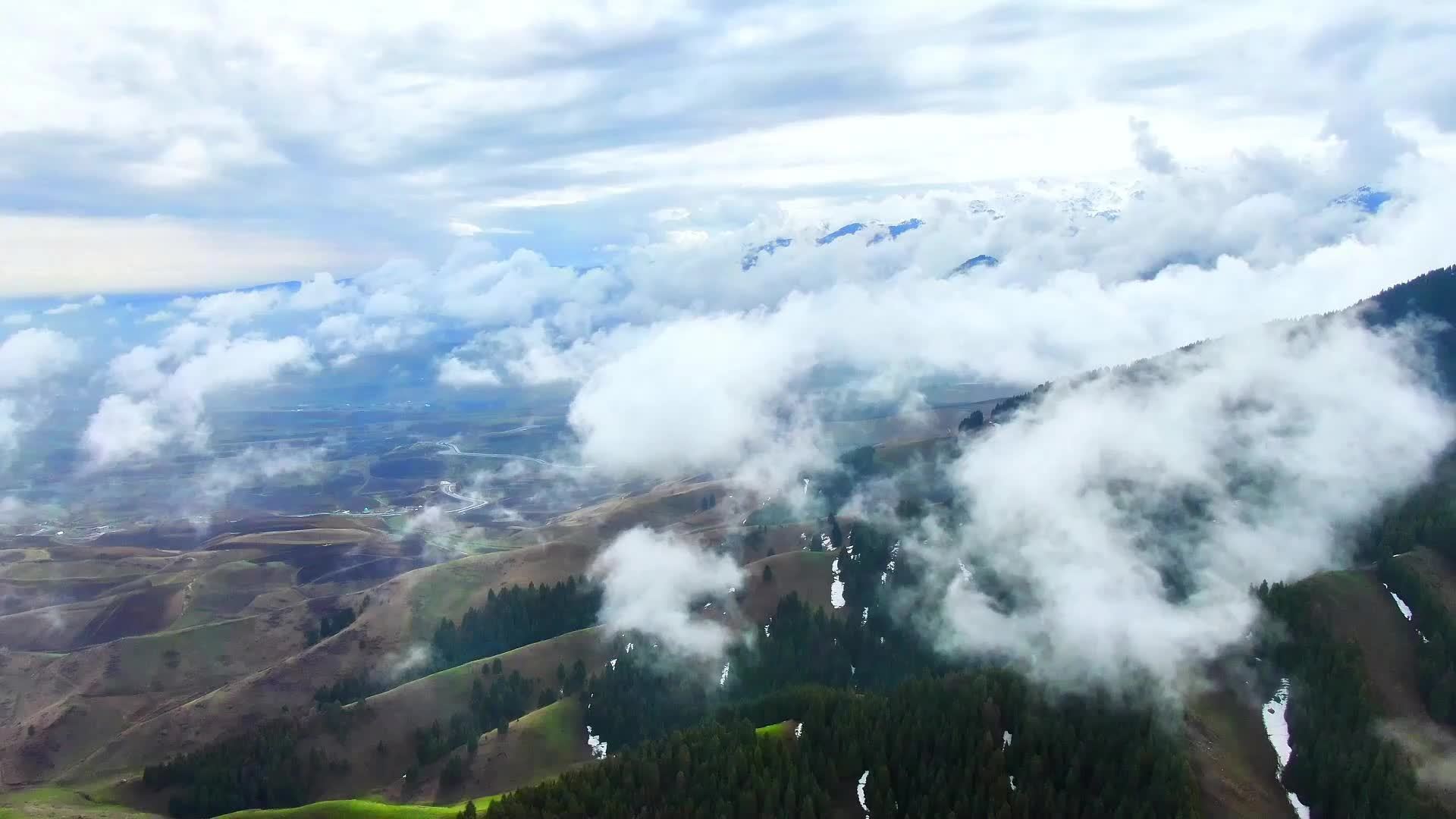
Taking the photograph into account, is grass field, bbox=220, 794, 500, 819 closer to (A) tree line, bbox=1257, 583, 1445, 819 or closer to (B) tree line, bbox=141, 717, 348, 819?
(B) tree line, bbox=141, 717, 348, 819

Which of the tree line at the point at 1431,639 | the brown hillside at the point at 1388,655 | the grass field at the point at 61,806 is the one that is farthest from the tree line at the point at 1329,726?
the grass field at the point at 61,806

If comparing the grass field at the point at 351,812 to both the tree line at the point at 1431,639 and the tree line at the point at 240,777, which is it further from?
the tree line at the point at 1431,639

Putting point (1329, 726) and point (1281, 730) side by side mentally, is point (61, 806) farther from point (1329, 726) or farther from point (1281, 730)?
point (1329, 726)

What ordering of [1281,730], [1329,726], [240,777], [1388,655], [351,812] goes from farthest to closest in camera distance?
[240,777] < [1388,655] < [1281,730] < [1329,726] < [351,812]

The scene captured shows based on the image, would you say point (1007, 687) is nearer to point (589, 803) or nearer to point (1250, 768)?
point (1250, 768)

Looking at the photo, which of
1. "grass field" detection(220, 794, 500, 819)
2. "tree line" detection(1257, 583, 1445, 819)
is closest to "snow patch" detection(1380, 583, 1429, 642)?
"tree line" detection(1257, 583, 1445, 819)

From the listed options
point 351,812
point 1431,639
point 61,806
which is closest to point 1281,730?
point 1431,639

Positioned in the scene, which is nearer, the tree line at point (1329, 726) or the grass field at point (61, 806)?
the tree line at point (1329, 726)

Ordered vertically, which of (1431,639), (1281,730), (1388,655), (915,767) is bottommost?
(1281,730)
